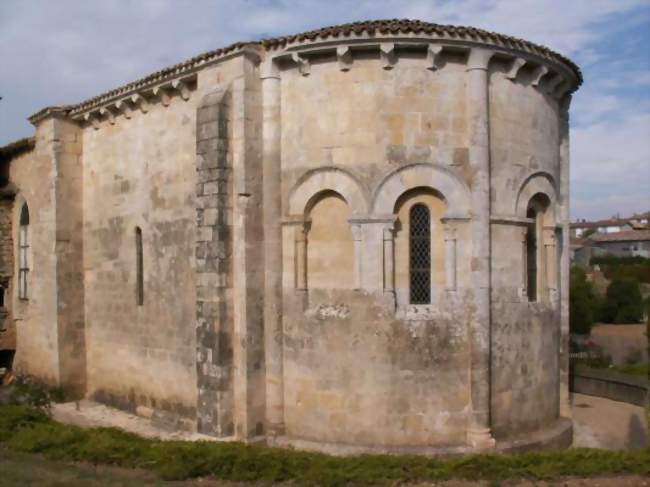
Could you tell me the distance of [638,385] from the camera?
14398 millimetres

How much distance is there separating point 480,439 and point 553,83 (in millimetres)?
6270

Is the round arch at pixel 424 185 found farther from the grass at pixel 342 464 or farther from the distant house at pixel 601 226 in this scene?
the distant house at pixel 601 226

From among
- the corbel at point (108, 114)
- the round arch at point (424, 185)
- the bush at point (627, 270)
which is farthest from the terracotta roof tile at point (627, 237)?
the corbel at point (108, 114)

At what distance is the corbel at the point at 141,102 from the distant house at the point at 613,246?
208ft

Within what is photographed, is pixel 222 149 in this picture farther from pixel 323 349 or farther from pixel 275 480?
pixel 275 480

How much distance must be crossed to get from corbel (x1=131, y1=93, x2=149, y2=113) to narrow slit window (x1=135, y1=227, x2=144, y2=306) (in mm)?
2386

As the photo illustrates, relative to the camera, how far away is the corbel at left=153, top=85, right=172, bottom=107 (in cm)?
1195

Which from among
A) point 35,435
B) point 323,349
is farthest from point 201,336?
point 35,435

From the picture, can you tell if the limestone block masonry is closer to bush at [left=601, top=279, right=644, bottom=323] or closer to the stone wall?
the stone wall

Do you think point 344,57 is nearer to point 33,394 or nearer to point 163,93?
point 163,93

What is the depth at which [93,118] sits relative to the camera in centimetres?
1421

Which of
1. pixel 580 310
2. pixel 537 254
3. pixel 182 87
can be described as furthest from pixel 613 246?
pixel 182 87

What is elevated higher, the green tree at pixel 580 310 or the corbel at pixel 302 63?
the corbel at pixel 302 63

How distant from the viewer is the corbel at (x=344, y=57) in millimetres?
9844
